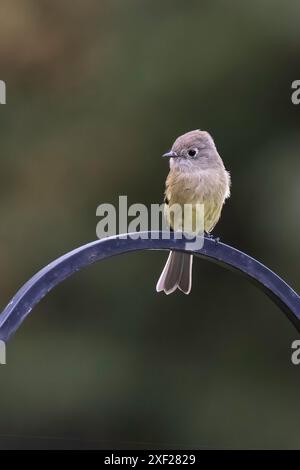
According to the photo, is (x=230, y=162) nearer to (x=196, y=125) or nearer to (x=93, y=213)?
(x=196, y=125)

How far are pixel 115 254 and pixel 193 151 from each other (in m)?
2.03

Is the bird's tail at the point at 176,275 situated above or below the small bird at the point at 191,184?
below

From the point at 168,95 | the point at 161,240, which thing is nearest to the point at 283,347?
the point at 168,95

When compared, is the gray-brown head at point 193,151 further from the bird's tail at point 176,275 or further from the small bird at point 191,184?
the bird's tail at point 176,275

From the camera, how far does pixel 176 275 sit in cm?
444

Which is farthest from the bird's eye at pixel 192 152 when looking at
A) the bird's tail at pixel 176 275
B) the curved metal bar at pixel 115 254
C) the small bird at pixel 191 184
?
the curved metal bar at pixel 115 254

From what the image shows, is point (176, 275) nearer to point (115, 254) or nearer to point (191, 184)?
point (191, 184)

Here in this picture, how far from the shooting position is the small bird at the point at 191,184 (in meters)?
4.41

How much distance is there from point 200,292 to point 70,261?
13.0ft

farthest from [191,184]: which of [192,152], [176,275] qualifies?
[176,275]

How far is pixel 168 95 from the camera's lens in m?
6.01

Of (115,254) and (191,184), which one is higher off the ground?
(191,184)
